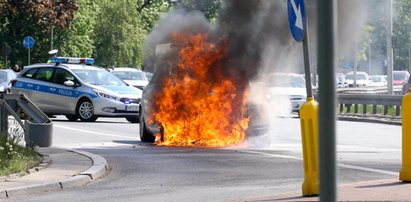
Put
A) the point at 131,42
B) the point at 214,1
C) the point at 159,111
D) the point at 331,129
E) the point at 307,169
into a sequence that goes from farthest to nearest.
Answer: the point at 131,42
the point at 214,1
the point at 159,111
the point at 307,169
the point at 331,129

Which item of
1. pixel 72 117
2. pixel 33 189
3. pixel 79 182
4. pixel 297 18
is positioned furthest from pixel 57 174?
pixel 72 117

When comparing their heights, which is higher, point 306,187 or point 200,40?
point 200,40

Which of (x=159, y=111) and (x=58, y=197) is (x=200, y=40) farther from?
(x=58, y=197)

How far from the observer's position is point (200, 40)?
1902cm

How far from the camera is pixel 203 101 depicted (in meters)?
18.5

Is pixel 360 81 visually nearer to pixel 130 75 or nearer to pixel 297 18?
pixel 130 75

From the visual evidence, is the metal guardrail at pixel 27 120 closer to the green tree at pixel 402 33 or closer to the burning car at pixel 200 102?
the burning car at pixel 200 102

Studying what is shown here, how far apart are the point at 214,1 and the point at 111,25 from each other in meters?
48.0

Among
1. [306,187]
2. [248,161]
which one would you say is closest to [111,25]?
[248,161]

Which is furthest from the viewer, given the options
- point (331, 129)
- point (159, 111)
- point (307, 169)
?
point (159, 111)

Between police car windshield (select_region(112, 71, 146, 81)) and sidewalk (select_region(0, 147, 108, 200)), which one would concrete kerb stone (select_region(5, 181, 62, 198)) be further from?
police car windshield (select_region(112, 71, 146, 81))

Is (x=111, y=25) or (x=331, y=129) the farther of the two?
(x=111, y=25)

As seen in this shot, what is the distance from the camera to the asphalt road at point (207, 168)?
11.3 metres

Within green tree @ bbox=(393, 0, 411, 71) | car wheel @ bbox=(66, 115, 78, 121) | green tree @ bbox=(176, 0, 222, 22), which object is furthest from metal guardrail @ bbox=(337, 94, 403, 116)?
green tree @ bbox=(393, 0, 411, 71)
